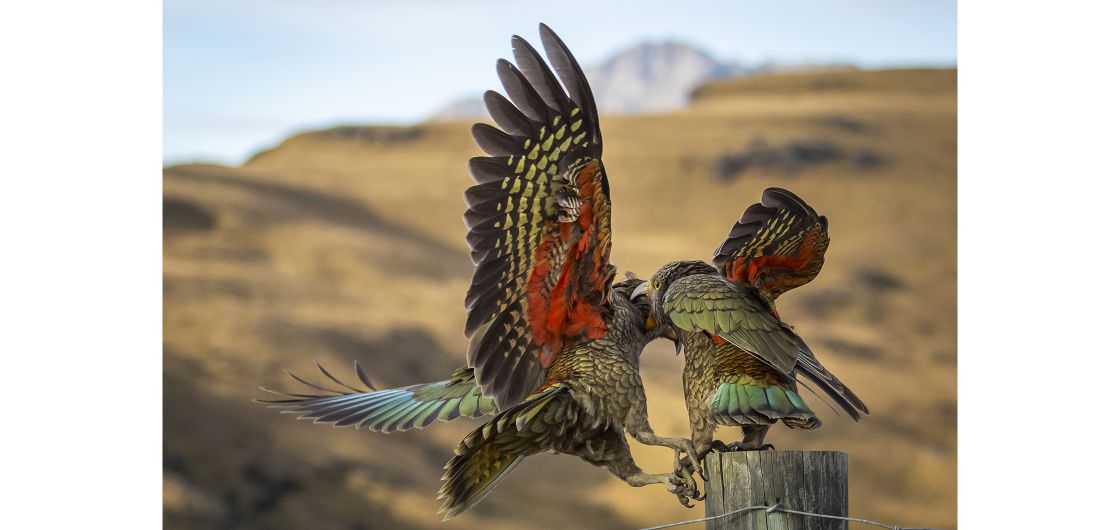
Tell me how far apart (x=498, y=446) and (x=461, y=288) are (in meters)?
12.0

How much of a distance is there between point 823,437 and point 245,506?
20.6ft

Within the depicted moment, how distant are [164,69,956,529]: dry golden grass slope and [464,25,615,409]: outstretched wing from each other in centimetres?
776

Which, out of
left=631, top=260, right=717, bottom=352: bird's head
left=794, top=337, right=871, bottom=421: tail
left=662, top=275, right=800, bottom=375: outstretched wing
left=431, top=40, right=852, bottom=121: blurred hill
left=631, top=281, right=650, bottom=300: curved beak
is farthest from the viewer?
left=431, top=40, right=852, bottom=121: blurred hill

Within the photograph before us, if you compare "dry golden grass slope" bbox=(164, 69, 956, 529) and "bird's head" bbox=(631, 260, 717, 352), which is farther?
"dry golden grass slope" bbox=(164, 69, 956, 529)

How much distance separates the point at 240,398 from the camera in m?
10.6

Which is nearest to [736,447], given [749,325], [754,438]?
[754,438]

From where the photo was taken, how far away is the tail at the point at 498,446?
7.39 ft

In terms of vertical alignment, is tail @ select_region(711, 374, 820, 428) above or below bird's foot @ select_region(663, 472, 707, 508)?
above

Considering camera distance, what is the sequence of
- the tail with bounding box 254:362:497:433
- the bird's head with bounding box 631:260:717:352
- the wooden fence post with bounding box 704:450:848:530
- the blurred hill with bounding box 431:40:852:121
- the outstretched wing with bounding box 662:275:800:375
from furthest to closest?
the blurred hill with bounding box 431:40:852:121 < the tail with bounding box 254:362:497:433 < the bird's head with bounding box 631:260:717:352 < the outstretched wing with bounding box 662:275:800:375 < the wooden fence post with bounding box 704:450:848:530

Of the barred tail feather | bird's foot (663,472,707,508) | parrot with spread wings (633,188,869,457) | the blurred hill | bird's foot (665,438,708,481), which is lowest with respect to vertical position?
bird's foot (663,472,707,508)

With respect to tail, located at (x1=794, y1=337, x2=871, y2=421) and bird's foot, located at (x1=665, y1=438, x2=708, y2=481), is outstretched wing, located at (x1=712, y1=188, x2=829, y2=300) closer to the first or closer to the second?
tail, located at (x1=794, y1=337, x2=871, y2=421)

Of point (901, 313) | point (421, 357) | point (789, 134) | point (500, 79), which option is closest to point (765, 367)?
point (500, 79)

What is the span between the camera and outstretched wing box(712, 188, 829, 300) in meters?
2.38

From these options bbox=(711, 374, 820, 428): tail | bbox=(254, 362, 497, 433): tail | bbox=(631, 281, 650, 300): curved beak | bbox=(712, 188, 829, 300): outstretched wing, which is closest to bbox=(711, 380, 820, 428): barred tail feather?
bbox=(711, 374, 820, 428): tail
